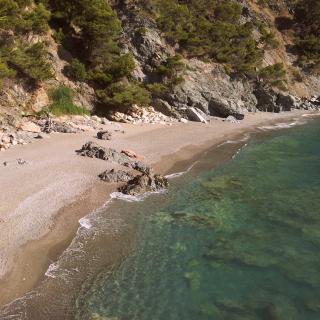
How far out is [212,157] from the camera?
26562mm

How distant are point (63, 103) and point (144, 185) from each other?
14936 millimetres

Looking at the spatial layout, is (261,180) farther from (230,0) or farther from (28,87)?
(230,0)

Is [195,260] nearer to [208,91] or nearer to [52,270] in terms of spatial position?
[52,270]

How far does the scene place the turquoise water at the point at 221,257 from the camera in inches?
416

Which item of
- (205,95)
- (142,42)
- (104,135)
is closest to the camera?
(104,135)

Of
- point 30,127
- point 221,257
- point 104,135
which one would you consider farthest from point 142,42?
point 221,257

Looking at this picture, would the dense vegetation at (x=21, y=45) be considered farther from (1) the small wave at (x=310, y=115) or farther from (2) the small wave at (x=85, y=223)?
(1) the small wave at (x=310, y=115)

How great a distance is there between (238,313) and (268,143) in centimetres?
2291

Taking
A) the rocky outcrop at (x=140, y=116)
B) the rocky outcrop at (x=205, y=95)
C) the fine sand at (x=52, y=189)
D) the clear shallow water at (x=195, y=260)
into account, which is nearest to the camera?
the clear shallow water at (x=195, y=260)

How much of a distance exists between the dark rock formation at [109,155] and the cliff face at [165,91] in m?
7.31

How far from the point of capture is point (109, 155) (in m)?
22.1

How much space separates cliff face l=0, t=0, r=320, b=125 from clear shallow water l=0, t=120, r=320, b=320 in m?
14.9

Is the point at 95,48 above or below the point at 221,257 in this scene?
above

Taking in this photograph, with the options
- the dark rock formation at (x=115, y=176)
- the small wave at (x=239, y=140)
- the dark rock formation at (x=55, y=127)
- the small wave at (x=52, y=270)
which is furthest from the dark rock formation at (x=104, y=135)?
the small wave at (x=52, y=270)
